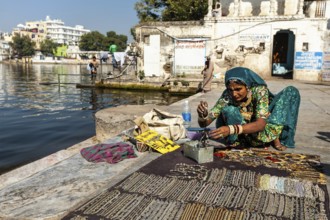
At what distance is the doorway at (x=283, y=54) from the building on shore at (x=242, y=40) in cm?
71

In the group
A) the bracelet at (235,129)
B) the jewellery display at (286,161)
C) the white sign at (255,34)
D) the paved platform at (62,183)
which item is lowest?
the paved platform at (62,183)

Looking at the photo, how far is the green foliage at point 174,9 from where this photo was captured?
29062mm

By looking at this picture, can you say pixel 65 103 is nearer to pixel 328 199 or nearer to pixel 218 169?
pixel 218 169

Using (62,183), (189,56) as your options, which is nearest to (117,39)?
(189,56)

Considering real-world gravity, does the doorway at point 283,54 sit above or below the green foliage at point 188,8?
below

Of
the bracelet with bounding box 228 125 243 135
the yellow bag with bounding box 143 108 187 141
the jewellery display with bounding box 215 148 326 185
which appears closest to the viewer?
the jewellery display with bounding box 215 148 326 185

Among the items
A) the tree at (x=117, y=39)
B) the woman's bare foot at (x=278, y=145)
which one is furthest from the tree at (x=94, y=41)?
the woman's bare foot at (x=278, y=145)

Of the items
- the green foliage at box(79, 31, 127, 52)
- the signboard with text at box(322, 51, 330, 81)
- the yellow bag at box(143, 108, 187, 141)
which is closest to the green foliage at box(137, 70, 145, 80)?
the signboard with text at box(322, 51, 330, 81)

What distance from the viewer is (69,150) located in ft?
19.8

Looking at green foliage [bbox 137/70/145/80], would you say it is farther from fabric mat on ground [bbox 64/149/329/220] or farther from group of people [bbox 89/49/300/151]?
fabric mat on ground [bbox 64/149/329/220]

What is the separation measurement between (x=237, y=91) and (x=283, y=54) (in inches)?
854

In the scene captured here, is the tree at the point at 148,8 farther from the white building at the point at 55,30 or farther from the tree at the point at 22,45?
the white building at the point at 55,30

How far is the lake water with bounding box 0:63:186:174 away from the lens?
26.5 ft

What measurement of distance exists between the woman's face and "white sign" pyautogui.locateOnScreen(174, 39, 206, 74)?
16.2 meters
